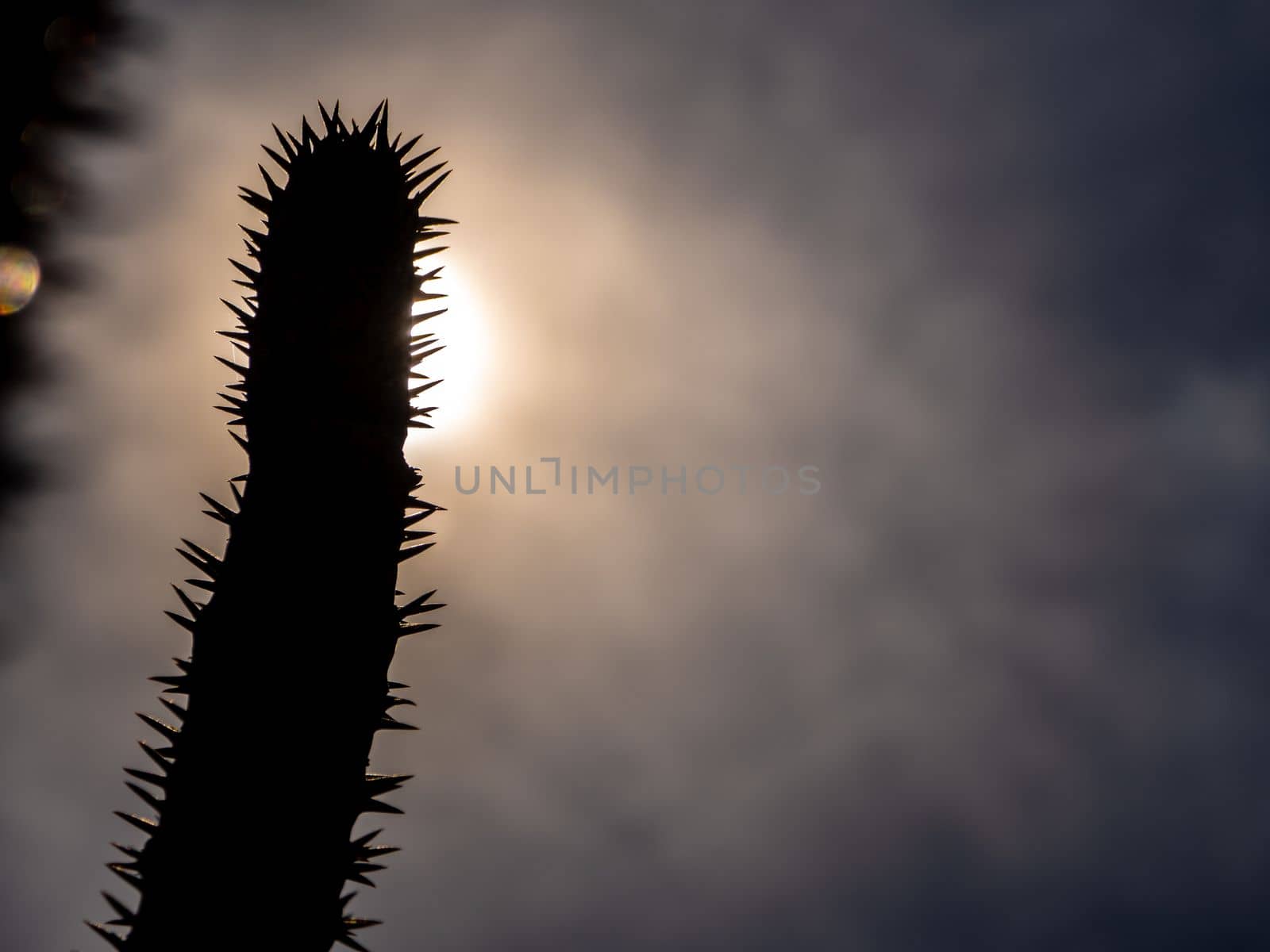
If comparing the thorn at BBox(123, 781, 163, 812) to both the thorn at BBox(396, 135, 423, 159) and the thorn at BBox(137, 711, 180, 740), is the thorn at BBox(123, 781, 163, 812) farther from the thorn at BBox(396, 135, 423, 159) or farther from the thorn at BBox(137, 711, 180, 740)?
the thorn at BBox(396, 135, 423, 159)

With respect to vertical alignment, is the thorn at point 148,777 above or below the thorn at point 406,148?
below

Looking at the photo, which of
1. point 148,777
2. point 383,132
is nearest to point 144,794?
point 148,777

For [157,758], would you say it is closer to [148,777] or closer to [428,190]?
[148,777]

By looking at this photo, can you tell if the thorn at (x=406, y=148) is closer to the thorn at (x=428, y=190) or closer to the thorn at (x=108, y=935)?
the thorn at (x=428, y=190)

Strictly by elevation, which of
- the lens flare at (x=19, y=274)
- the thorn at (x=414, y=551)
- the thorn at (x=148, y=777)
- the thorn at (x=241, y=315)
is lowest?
the thorn at (x=148, y=777)

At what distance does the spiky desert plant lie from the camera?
391cm

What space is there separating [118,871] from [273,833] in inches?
29.2

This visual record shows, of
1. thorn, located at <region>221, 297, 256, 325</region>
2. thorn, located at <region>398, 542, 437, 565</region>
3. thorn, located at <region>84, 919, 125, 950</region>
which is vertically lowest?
thorn, located at <region>84, 919, 125, 950</region>

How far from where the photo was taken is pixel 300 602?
4.23 m

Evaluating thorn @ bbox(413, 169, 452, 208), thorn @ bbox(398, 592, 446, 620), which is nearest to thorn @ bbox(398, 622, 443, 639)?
thorn @ bbox(398, 592, 446, 620)

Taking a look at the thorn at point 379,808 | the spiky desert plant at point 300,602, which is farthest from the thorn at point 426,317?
the thorn at point 379,808

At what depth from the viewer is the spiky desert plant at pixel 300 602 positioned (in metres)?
3.91

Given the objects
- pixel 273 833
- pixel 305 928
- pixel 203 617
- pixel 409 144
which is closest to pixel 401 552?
pixel 203 617

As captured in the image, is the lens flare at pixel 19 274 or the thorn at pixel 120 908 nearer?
the lens flare at pixel 19 274
